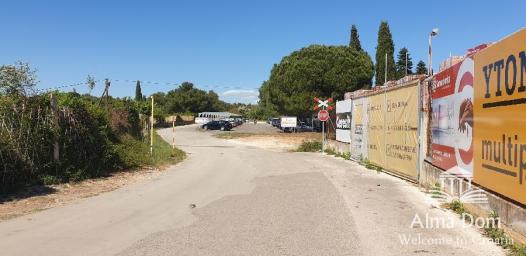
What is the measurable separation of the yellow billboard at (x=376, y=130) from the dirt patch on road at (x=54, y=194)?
25.3 feet

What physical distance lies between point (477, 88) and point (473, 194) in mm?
1788

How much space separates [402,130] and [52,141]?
9.64 m

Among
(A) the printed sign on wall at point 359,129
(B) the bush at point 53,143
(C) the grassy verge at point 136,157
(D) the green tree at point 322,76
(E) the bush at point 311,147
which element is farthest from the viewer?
(D) the green tree at point 322,76

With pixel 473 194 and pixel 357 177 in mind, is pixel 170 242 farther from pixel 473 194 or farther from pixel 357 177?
pixel 357 177

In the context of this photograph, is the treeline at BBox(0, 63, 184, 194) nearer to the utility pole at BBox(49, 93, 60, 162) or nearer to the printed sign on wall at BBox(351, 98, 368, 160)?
the utility pole at BBox(49, 93, 60, 162)

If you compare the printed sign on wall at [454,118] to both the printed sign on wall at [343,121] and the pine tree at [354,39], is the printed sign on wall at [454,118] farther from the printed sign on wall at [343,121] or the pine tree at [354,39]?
the pine tree at [354,39]

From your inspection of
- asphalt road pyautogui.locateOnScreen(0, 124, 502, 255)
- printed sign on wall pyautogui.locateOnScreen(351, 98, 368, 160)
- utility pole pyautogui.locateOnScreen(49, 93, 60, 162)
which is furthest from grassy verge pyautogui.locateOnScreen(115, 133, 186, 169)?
printed sign on wall pyautogui.locateOnScreen(351, 98, 368, 160)

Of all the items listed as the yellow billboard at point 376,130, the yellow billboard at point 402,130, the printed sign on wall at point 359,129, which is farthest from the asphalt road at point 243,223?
the printed sign on wall at point 359,129

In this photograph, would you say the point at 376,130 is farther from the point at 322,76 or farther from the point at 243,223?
the point at 322,76

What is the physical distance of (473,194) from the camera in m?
8.55

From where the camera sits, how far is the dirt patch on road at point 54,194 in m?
9.68

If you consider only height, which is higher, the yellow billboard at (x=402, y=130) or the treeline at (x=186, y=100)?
the treeline at (x=186, y=100)

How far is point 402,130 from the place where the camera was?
14.6 meters

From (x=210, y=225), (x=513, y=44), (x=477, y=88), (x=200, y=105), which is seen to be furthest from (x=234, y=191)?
(x=200, y=105)
